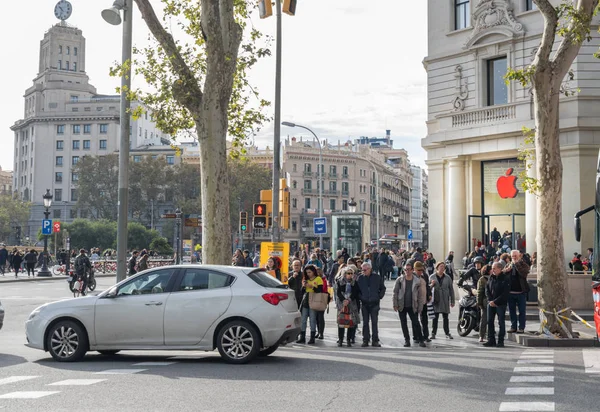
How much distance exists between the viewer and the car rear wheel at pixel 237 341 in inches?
481

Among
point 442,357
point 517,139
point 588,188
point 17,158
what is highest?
point 17,158

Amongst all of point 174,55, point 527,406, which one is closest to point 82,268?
point 174,55

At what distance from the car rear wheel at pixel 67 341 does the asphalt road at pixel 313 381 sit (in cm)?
24

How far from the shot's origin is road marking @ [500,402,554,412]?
844 cm

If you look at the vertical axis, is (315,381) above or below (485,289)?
below

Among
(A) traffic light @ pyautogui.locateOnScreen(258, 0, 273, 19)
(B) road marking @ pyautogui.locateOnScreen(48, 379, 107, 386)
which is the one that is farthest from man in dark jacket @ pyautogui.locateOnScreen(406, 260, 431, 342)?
(B) road marking @ pyautogui.locateOnScreen(48, 379, 107, 386)

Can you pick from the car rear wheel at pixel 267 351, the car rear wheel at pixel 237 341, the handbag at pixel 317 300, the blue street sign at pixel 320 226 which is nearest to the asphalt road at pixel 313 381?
the car rear wheel at pixel 267 351

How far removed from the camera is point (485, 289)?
16797mm

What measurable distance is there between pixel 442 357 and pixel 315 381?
395 cm

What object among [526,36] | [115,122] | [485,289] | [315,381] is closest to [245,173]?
[115,122]

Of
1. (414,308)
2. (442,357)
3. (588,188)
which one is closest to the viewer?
(442,357)

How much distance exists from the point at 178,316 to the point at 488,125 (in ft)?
77.0

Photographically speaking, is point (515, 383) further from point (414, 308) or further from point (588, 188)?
point (588, 188)

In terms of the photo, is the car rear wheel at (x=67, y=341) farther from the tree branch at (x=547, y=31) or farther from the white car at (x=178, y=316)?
the tree branch at (x=547, y=31)
